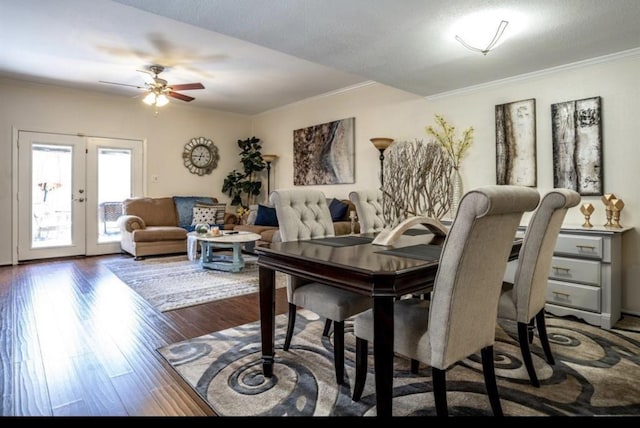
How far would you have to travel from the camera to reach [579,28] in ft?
8.60

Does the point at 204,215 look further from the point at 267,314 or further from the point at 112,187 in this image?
the point at 267,314

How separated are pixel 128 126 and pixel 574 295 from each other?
654 cm

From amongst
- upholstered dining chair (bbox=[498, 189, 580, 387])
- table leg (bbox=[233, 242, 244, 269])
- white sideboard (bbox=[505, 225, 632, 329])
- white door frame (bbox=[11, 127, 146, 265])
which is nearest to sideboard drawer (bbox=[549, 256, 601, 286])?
white sideboard (bbox=[505, 225, 632, 329])

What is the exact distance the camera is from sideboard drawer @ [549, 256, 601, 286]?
111 inches

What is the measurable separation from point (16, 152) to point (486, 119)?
6.28 meters

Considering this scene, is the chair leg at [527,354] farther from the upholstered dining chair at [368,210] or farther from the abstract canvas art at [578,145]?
the abstract canvas art at [578,145]

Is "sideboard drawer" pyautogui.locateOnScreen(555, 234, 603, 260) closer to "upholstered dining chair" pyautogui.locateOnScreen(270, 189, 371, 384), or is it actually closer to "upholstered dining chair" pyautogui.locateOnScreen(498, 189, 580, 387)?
"upholstered dining chair" pyautogui.locateOnScreen(498, 189, 580, 387)

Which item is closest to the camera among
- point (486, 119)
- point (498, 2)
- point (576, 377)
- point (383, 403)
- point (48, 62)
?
point (383, 403)

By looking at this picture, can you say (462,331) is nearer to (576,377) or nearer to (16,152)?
(576,377)

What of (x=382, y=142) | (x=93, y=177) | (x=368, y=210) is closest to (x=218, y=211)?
(x=93, y=177)

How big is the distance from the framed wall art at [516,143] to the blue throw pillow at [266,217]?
3.23 m

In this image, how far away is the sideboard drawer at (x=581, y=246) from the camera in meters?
2.82

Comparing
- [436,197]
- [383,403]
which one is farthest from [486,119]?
[383,403]

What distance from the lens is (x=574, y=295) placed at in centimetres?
292
